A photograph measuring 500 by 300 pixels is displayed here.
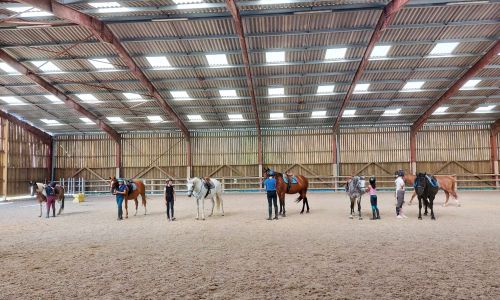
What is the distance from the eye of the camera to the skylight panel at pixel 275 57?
56.8 feet

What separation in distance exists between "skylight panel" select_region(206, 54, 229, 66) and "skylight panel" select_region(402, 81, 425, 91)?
1183cm

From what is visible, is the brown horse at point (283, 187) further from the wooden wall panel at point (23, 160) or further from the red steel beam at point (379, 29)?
the wooden wall panel at point (23, 160)

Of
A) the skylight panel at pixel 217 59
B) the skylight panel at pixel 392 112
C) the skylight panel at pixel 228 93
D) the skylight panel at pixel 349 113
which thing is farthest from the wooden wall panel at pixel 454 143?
the skylight panel at pixel 217 59

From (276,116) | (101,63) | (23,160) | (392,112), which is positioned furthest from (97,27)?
(392,112)

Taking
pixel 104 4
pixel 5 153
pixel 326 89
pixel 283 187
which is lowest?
pixel 283 187

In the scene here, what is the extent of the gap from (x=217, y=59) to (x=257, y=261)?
14.1 metres

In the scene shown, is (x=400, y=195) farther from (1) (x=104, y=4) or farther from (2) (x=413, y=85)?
(1) (x=104, y=4)

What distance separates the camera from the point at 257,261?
5.80 m

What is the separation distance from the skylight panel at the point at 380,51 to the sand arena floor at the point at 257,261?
32.9 feet

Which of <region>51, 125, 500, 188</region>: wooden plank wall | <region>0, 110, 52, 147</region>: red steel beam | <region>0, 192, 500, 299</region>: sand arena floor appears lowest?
<region>0, 192, 500, 299</region>: sand arena floor

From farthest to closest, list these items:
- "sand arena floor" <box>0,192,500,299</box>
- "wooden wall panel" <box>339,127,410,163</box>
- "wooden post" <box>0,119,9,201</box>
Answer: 1. "wooden wall panel" <box>339,127,410,163</box>
2. "wooden post" <box>0,119,9,201</box>
3. "sand arena floor" <box>0,192,500,299</box>

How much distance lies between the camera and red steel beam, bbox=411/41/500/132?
54.3 ft

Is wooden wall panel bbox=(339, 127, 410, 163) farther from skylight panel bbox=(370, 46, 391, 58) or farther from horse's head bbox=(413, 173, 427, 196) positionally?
horse's head bbox=(413, 173, 427, 196)

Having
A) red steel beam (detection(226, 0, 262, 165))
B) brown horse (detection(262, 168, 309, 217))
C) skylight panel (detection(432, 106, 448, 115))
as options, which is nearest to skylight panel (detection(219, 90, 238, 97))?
red steel beam (detection(226, 0, 262, 165))
